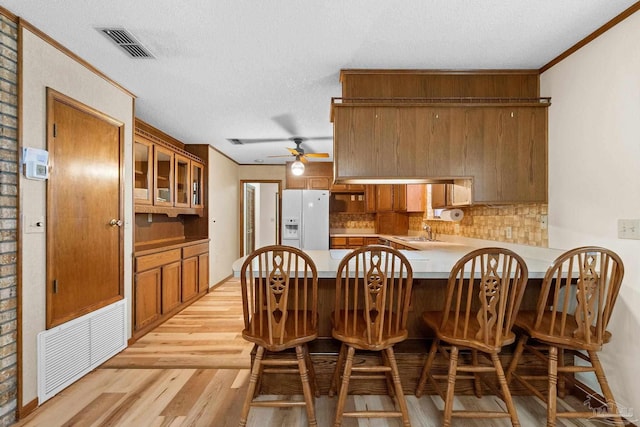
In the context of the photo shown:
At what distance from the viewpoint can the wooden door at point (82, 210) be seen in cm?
235

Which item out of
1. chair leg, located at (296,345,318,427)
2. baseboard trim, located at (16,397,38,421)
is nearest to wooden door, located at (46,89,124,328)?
baseboard trim, located at (16,397,38,421)

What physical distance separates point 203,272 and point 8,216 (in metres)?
3.31

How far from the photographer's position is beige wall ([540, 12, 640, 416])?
2.00 metres

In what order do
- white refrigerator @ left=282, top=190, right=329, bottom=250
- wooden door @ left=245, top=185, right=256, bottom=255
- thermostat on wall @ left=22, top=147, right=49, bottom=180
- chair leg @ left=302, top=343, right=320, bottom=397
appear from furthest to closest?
1. wooden door @ left=245, top=185, right=256, bottom=255
2. white refrigerator @ left=282, top=190, right=329, bottom=250
3. chair leg @ left=302, top=343, right=320, bottom=397
4. thermostat on wall @ left=22, top=147, right=49, bottom=180

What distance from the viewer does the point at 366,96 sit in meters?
2.79

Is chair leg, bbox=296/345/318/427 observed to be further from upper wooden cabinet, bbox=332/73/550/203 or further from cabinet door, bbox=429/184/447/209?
cabinet door, bbox=429/184/447/209

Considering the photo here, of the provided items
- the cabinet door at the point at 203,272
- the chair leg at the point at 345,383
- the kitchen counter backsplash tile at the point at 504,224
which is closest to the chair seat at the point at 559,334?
the kitchen counter backsplash tile at the point at 504,224

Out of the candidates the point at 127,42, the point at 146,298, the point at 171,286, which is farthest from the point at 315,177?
the point at 127,42

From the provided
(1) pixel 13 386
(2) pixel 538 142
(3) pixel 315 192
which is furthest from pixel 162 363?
(3) pixel 315 192

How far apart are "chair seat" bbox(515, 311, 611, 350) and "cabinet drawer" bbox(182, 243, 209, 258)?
3780mm

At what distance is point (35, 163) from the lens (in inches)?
84.3

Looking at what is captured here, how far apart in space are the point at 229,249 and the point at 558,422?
546 cm

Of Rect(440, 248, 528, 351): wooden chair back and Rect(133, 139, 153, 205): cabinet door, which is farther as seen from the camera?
Rect(133, 139, 153, 205): cabinet door

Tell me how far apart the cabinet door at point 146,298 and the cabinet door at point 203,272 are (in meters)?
1.19
